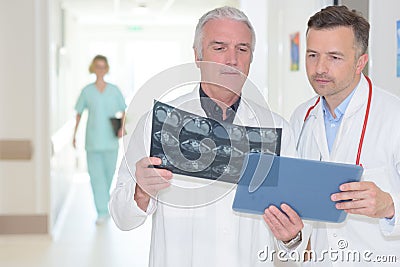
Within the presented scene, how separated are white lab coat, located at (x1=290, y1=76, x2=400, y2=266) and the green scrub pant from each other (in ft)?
16.0

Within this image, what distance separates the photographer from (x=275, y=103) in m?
5.92

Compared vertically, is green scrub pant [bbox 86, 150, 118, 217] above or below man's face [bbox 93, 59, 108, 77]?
below

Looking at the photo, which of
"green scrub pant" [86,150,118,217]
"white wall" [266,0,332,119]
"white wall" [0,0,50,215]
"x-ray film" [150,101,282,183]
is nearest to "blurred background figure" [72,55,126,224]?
"green scrub pant" [86,150,118,217]

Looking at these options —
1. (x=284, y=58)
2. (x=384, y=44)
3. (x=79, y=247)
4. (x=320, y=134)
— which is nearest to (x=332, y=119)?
(x=320, y=134)

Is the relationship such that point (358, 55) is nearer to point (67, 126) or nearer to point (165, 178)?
point (165, 178)

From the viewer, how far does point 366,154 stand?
1.88 meters

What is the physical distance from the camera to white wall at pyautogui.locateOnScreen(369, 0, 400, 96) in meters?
2.94

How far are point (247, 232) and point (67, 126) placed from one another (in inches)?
268

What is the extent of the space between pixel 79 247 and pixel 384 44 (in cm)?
341

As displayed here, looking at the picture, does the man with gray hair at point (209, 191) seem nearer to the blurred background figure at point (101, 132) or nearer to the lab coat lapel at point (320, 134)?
the lab coat lapel at point (320, 134)

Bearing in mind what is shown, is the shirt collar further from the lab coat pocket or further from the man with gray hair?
the lab coat pocket

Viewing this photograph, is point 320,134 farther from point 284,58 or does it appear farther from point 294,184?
point 284,58

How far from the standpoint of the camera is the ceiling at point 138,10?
8828 mm

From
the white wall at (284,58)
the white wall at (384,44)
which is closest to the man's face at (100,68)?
the white wall at (284,58)
